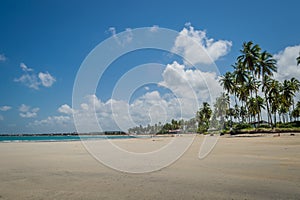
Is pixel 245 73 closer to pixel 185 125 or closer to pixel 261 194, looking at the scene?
pixel 261 194

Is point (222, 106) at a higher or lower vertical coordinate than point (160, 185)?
higher

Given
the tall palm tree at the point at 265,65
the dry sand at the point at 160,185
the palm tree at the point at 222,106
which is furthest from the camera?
the palm tree at the point at 222,106

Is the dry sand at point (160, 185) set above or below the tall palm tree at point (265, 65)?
below

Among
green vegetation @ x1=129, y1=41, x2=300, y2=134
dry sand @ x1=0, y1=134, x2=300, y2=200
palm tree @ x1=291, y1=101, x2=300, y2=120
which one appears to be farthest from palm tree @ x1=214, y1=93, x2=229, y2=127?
dry sand @ x1=0, y1=134, x2=300, y2=200

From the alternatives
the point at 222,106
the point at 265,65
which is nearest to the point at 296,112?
the point at 222,106

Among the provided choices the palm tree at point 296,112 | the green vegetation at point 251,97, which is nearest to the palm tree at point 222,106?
the green vegetation at point 251,97

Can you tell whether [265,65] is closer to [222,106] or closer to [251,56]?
[251,56]

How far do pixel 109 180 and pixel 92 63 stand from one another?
7.02 metres

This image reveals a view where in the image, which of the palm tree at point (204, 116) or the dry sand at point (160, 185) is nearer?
the dry sand at point (160, 185)

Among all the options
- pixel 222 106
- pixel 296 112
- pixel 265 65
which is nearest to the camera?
pixel 265 65

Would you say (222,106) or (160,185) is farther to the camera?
(222,106)

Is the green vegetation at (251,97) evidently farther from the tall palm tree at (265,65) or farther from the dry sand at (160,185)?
the dry sand at (160,185)

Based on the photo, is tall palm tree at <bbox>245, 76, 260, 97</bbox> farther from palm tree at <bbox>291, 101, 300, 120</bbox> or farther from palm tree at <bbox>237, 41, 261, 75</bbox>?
palm tree at <bbox>291, 101, 300, 120</bbox>

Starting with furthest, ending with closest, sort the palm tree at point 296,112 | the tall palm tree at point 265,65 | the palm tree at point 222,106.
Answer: the palm tree at point 296,112 < the palm tree at point 222,106 < the tall palm tree at point 265,65
